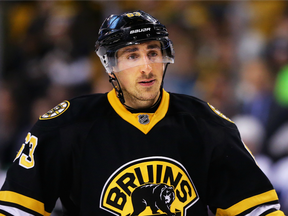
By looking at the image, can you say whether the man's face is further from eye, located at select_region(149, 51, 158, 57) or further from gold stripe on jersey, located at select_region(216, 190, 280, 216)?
gold stripe on jersey, located at select_region(216, 190, 280, 216)

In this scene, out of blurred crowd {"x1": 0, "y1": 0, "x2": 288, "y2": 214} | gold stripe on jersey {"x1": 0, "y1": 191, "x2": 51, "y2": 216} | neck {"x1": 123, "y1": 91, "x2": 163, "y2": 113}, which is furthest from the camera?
blurred crowd {"x1": 0, "y1": 0, "x2": 288, "y2": 214}

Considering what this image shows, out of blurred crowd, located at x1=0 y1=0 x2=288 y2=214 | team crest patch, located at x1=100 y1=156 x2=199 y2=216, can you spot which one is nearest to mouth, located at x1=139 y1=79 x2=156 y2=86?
team crest patch, located at x1=100 y1=156 x2=199 y2=216

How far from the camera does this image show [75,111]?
5.74 ft

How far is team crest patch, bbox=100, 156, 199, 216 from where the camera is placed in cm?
160

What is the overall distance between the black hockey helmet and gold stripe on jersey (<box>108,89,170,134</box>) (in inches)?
6.2

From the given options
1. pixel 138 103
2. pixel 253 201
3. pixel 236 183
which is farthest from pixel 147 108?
pixel 253 201

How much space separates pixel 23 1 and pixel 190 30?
2.11 m

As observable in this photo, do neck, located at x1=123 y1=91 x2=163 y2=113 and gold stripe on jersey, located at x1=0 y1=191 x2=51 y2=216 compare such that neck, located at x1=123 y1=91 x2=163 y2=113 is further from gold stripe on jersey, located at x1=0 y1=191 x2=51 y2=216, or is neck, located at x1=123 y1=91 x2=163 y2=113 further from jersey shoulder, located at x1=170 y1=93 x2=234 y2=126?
gold stripe on jersey, located at x1=0 y1=191 x2=51 y2=216

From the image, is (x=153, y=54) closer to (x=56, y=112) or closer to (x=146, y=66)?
(x=146, y=66)

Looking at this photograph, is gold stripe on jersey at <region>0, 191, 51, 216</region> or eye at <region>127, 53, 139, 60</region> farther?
eye at <region>127, 53, 139, 60</region>

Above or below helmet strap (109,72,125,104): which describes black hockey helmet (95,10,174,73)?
above

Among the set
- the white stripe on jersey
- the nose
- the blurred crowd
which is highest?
the blurred crowd

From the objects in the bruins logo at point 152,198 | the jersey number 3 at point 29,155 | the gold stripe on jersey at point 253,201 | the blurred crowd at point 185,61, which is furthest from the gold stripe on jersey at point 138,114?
the blurred crowd at point 185,61

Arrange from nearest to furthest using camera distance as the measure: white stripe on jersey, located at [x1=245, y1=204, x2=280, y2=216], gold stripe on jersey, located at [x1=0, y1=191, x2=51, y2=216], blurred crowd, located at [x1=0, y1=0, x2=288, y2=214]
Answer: gold stripe on jersey, located at [x1=0, y1=191, x2=51, y2=216], white stripe on jersey, located at [x1=245, y1=204, x2=280, y2=216], blurred crowd, located at [x1=0, y1=0, x2=288, y2=214]
